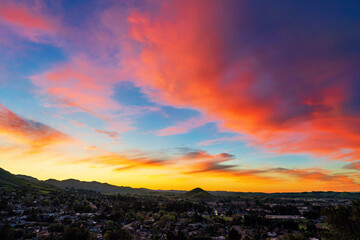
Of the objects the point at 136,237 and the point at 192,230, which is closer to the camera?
the point at 136,237

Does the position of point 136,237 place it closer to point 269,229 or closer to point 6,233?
point 6,233

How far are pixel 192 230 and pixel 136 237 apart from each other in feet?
113

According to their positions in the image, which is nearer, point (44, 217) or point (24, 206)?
point (44, 217)

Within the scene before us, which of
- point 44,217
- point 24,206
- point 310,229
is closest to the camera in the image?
point 310,229

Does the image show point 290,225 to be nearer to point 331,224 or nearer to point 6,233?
point 331,224

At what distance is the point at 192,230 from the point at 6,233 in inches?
3343

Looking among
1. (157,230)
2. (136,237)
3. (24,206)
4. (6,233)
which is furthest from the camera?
(24,206)

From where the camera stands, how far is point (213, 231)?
11125 centimetres

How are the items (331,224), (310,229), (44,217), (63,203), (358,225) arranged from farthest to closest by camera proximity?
(63,203) → (44,217) → (310,229) → (331,224) → (358,225)

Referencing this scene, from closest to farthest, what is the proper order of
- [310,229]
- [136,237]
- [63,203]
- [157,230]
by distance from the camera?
[136,237], [157,230], [310,229], [63,203]

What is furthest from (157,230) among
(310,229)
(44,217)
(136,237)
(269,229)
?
(310,229)

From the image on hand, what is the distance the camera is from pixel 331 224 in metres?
52.8

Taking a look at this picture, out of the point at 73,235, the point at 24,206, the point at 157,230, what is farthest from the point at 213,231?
the point at 24,206

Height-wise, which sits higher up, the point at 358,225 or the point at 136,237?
the point at 358,225
